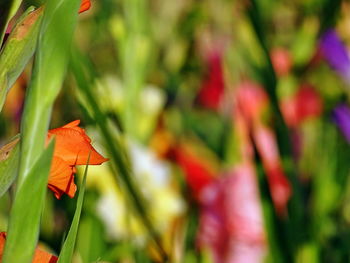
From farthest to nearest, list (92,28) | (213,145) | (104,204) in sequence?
1. (92,28)
2. (213,145)
3. (104,204)

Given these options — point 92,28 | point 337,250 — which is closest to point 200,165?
point 337,250

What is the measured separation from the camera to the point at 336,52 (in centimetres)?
137

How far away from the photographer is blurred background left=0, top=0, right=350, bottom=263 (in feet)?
3.33

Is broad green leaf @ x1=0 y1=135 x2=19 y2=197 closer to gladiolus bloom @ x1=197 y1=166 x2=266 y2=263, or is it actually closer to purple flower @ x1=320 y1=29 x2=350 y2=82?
gladiolus bloom @ x1=197 y1=166 x2=266 y2=263

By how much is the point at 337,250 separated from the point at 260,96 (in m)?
0.55

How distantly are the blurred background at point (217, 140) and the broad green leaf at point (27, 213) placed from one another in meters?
0.27

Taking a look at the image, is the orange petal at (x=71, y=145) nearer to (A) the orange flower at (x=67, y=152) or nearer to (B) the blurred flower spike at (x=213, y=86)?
(A) the orange flower at (x=67, y=152)

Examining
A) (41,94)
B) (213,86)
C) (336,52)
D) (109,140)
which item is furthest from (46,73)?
(213,86)

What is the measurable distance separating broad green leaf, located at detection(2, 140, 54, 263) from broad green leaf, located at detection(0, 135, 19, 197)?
0.08 ft

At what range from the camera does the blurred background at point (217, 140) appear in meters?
1.01

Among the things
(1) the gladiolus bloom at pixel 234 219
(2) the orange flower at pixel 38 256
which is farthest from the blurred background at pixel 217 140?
(2) the orange flower at pixel 38 256

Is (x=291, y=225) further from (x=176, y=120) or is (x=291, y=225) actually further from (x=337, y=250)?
(x=176, y=120)

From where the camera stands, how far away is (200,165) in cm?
143

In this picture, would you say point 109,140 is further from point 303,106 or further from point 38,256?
point 303,106
